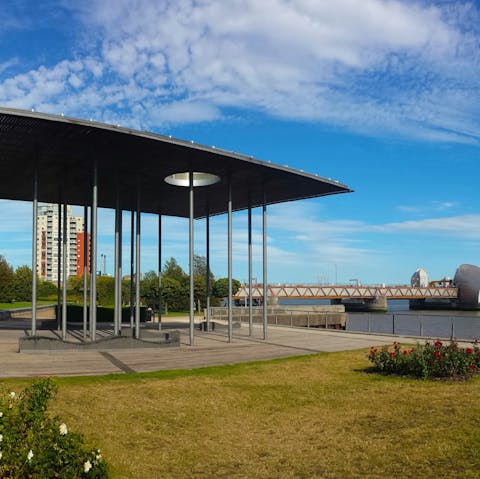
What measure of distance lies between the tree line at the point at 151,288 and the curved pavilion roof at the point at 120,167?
679cm

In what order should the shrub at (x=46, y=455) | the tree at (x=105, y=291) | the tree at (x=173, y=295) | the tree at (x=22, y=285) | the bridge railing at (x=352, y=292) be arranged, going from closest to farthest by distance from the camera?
the shrub at (x=46, y=455) < the tree at (x=173, y=295) < the tree at (x=105, y=291) < the tree at (x=22, y=285) < the bridge railing at (x=352, y=292)

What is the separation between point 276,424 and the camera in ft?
31.3

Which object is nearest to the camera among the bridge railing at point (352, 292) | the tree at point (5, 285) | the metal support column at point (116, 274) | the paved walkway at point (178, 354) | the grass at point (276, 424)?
the grass at point (276, 424)

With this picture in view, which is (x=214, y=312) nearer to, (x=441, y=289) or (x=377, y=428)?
(x=377, y=428)

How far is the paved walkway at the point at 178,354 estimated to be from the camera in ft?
51.4

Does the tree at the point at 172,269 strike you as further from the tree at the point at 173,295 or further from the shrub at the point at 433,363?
the shrub at the point at 433,363

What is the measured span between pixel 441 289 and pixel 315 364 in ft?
409

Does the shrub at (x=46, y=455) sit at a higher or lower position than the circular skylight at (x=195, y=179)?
lower

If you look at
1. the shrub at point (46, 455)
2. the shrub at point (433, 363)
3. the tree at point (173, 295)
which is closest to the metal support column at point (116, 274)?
the shrub at point (433, 363)

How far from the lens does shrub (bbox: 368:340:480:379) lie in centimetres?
1396

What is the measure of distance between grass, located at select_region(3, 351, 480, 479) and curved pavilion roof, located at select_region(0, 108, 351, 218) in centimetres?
878

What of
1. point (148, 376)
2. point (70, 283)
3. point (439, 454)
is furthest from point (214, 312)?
point (70, 283)

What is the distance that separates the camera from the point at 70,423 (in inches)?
367

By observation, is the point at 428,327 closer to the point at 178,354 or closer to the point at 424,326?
the point at 424,326
